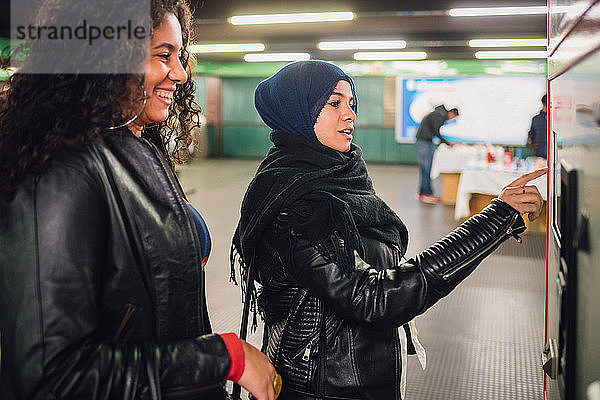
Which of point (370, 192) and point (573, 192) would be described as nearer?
point (573, 192)

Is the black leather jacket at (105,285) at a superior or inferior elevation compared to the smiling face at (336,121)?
inferior

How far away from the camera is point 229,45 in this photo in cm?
1084

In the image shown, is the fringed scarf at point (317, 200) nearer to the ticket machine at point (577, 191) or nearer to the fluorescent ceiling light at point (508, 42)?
the ticket machine at point (577, 191)

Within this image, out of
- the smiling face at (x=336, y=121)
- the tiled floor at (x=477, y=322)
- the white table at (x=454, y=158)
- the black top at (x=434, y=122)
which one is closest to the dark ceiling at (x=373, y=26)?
the black top at (x=434, y=122)

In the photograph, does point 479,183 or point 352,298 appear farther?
point 479,183

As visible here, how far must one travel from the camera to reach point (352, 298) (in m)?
1.42

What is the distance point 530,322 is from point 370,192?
3.23 m

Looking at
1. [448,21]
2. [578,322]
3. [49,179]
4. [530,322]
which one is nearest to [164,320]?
[49,179]

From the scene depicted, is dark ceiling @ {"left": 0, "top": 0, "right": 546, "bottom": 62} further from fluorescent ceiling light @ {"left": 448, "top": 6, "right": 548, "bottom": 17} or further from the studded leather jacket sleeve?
the studded leather jacket sleeve

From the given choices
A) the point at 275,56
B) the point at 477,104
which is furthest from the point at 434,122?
the point at 477,104

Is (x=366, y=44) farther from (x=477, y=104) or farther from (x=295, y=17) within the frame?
(x=477, y=104)

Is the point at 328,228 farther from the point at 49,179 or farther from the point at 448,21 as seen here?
the point at 448,21

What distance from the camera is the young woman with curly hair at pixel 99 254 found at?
94 cm

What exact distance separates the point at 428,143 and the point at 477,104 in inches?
222
